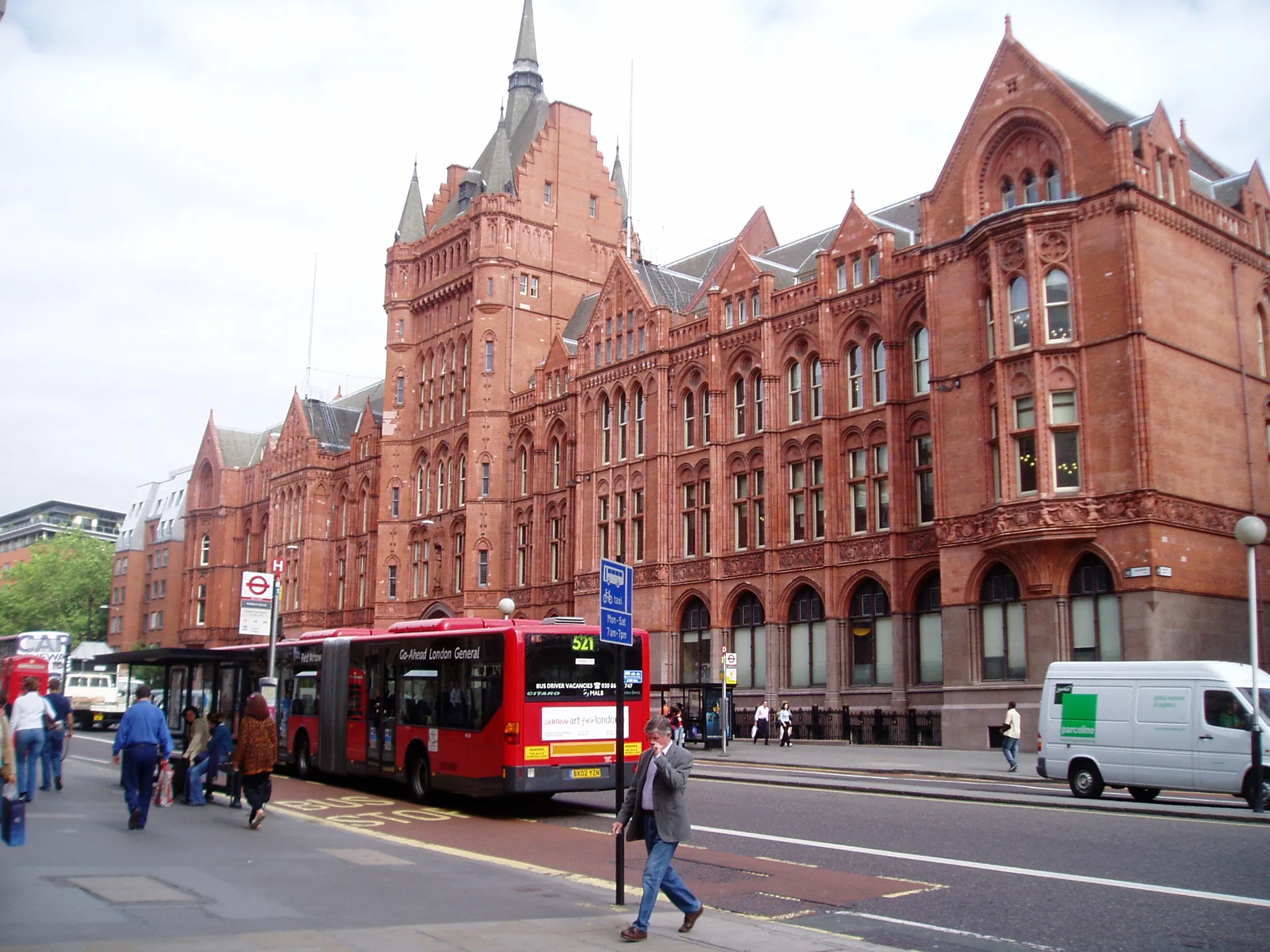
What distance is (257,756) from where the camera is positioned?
56.8 feet

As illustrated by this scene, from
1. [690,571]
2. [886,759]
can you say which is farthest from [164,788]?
[690,571]

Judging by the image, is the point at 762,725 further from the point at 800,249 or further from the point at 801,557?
the point at 800,249

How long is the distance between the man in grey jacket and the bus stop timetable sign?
60.4 inches

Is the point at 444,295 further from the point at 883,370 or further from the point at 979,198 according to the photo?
the point at 979,198

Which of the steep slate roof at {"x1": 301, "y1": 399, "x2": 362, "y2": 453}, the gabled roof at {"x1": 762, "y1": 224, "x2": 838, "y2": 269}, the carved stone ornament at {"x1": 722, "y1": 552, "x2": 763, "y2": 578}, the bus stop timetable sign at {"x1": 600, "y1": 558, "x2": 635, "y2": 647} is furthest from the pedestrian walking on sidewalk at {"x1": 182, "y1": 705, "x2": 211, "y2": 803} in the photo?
the steep slate roof at {"x1": 301, "y1": 399, "x2": 362, "y2": 453}

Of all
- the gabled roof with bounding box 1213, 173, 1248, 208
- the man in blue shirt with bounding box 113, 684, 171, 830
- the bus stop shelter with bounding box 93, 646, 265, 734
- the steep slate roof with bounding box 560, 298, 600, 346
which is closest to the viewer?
the man in blue shirt with bounding box 113, 684, 171, 830

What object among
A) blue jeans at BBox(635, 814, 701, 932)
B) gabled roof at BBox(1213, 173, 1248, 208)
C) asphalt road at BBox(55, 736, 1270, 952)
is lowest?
asphalt road at BBox(55, 736, 1270, 952)

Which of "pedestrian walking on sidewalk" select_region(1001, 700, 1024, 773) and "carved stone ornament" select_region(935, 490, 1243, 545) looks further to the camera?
"carved stone ornament" select_region(935, 490, 1243, 545)

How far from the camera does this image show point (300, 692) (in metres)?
27.9

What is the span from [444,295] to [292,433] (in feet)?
67.9

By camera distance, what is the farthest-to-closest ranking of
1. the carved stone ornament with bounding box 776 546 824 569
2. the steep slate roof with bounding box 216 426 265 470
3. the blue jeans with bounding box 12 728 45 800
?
the steep slate roof with bounding box 216 426 265 470 → the carved stone ornament with bounding box 776 546 824 569 → the blue jeans with bounding box 12 728 45 800

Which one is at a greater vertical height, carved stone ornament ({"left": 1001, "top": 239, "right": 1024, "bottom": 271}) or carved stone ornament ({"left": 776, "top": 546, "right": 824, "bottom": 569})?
carved stone ornament ({"left": 1001, "top": 239, "right": 1024, "bottom": 271})

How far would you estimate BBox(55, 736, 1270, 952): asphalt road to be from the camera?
10.4 meters

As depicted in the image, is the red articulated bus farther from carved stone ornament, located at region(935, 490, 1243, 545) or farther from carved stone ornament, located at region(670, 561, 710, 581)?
carved stone ornament, located at region(670, 561, 710, 581)
